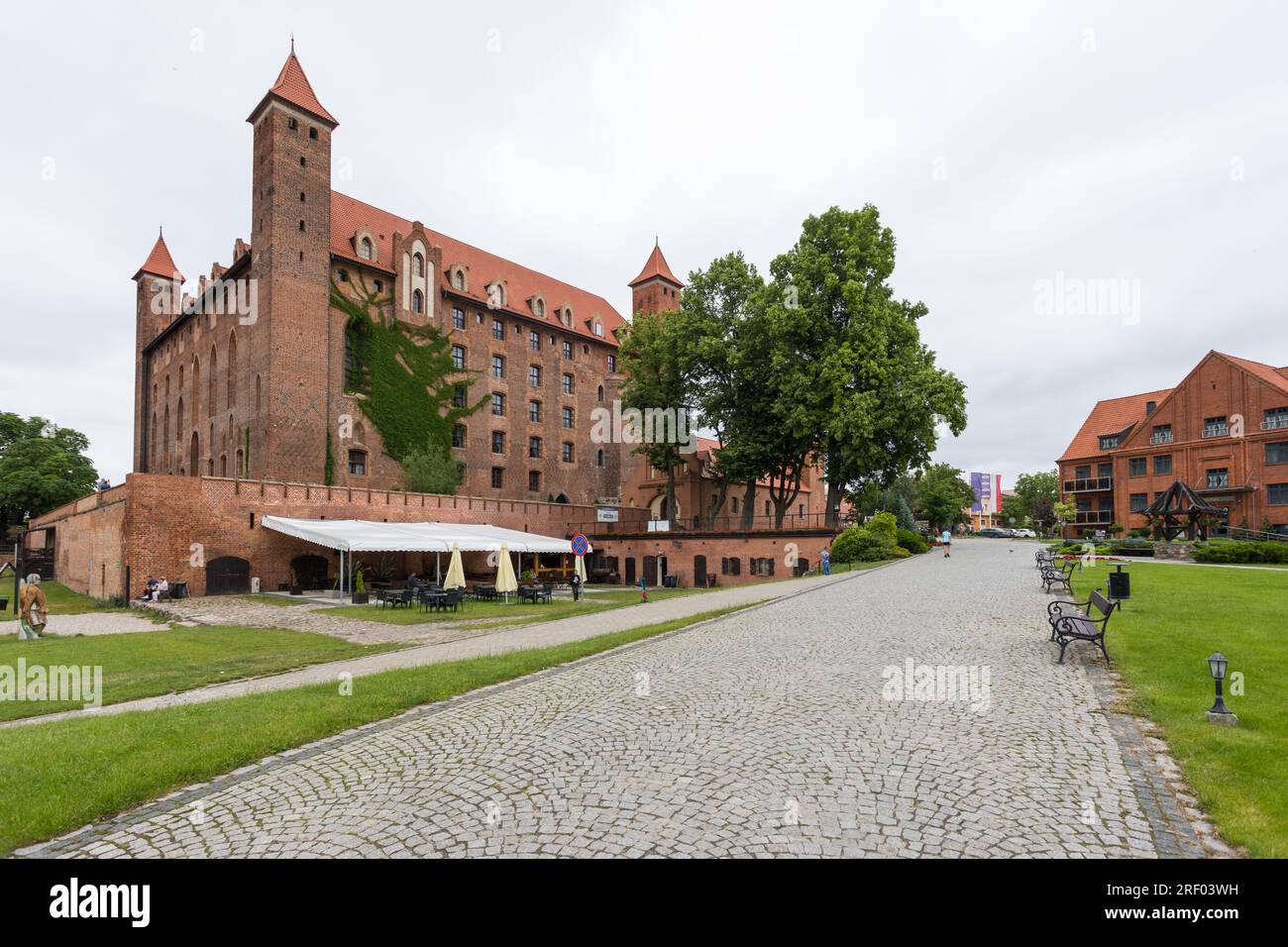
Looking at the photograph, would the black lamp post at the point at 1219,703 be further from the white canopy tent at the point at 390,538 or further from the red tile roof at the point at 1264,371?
the red tile roof at the point at 1264,371

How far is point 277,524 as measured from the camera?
91.6ft

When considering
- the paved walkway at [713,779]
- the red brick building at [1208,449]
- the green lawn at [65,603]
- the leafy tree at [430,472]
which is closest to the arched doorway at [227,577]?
the green lawn at [65,603]

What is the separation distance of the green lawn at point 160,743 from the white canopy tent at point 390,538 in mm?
16173

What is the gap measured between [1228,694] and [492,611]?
59.5 ft

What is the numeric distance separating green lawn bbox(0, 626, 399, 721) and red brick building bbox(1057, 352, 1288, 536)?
170 feet

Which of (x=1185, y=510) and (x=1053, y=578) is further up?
(x=1185, y=510)

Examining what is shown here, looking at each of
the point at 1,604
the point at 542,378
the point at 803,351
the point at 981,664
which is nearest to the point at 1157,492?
the point at 803,351

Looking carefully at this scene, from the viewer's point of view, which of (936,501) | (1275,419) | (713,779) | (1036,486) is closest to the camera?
(713,779)

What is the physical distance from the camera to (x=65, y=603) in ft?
89.0

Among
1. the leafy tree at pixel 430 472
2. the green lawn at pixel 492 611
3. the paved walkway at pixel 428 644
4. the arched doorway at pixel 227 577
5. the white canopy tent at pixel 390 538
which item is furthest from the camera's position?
the leafy tree at pixel 430 472

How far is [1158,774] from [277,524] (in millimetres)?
29782

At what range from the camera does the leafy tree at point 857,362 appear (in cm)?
2997

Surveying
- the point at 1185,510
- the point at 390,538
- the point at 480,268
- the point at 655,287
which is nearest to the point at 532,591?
the point at 390,538

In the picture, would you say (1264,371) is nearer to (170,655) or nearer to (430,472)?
(430,472)
